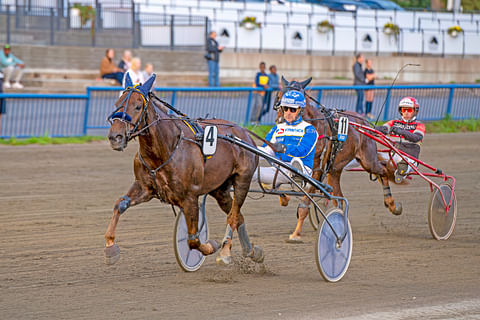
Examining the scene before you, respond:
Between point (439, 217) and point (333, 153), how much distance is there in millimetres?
1334

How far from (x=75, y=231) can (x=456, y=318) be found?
436 cm

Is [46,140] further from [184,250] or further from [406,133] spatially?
[184,250]

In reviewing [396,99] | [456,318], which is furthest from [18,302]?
[396,99]

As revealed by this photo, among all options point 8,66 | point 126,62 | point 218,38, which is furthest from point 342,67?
point 126,62

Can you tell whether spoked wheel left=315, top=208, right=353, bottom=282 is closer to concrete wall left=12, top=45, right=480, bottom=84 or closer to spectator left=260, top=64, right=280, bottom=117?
spectator left=260, top=64, right=280, bottom=117

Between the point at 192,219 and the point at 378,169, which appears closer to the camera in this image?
the point at 192,219

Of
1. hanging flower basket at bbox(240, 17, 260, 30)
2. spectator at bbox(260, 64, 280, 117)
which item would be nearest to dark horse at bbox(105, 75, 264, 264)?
spectator at bbox(260, 64, 280, 117)

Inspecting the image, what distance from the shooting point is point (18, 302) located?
19.5 ft

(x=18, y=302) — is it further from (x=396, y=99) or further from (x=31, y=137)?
(x=396, y=99)

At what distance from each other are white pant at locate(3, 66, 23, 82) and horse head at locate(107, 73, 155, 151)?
50.9 feet

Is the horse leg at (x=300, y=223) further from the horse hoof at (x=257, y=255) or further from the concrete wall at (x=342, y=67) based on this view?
the concrete wall at (x=342, y=67)

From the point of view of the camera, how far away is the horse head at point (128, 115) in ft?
19.5

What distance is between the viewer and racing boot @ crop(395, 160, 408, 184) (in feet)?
30.1

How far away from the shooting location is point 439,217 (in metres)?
8.90
